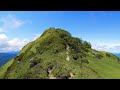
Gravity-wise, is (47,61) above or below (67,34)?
below

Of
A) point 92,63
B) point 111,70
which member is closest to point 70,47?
point 92,63

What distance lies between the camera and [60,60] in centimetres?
4706

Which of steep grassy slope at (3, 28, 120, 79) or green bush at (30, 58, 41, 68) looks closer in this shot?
steep grassy slope at (3, 28, 120, 79)

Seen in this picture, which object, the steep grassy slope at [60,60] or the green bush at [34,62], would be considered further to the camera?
the green bush at [34,62]

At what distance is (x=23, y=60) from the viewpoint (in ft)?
170

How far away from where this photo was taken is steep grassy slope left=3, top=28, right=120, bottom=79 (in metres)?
43.8

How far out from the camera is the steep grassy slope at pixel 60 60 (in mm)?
43750

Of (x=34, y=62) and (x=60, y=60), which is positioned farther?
(x=34, y=62)

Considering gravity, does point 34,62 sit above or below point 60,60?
below

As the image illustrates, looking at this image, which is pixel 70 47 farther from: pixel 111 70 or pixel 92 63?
pixel 111 70
